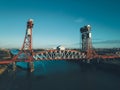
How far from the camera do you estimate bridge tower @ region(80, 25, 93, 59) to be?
511ft

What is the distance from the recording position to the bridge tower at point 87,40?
511 ft

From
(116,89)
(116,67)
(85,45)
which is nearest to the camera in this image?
(116,89)

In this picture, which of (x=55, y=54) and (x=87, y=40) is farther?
(x=87, y=40)

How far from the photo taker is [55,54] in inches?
5049

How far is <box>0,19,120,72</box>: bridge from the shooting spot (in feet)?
378

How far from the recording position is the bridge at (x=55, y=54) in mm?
115125

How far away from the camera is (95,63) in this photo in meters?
148

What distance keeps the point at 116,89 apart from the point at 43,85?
3373 cm

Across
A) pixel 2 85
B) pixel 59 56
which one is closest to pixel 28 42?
pixel 59 56

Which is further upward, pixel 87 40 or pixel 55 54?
pixel 87 40

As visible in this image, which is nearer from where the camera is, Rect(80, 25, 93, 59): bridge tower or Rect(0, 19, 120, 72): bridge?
Rect(0, 19, 120, 72): bridge

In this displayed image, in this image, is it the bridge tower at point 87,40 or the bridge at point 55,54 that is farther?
the bridge tower at point 87,40

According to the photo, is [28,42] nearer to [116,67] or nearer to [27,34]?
[27,34]

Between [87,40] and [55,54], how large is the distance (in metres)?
53.3
